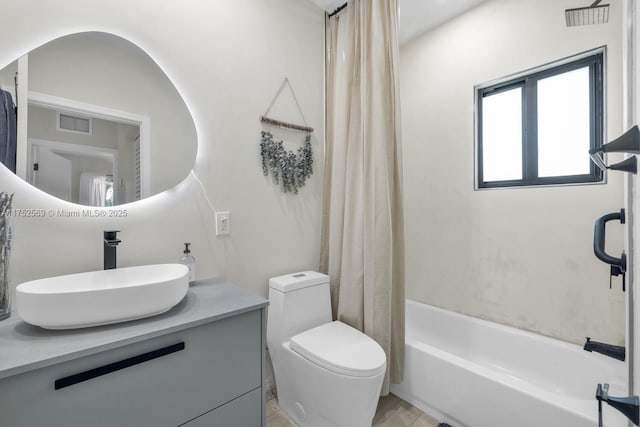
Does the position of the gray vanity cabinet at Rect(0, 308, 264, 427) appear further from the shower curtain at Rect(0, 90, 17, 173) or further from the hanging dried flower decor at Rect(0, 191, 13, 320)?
the shower curtain at Rect(0, 90, 17, 173)

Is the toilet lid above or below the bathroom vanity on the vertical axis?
below

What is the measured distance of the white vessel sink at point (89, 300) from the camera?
0.80 m

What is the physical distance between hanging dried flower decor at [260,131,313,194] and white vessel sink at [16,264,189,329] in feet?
2.90

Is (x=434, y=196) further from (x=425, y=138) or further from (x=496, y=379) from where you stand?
(x=496, y=379)

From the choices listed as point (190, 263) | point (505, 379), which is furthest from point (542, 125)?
point (190, 263)

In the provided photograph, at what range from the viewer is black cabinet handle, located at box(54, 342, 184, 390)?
29.5 inches

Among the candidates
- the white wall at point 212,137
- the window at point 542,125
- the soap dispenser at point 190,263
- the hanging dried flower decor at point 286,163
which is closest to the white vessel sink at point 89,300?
the white wall at point 212,137

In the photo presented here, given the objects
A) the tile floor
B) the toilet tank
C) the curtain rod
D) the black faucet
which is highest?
the curtain rod

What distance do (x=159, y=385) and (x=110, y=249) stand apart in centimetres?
60

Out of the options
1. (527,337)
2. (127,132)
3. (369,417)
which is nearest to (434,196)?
(527,337)

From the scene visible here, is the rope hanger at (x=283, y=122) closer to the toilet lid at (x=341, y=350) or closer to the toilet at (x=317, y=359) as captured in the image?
the toilet at (x=317, y=359)

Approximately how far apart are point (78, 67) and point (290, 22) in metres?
1.25

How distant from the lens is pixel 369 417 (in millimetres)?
1295

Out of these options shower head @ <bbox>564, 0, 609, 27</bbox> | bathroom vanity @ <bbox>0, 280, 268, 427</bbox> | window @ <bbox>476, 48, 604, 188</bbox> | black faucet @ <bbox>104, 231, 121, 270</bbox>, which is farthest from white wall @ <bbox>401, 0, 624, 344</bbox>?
black faucet @ <bbox>104, 231, 121, 270</bbox>
